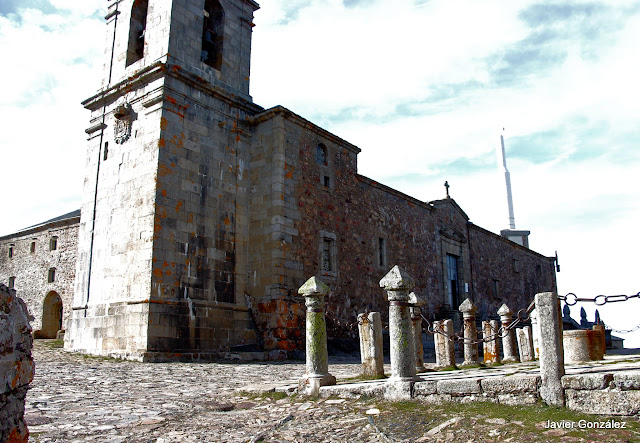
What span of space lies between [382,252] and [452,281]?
226 inches

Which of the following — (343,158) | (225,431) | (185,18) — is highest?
(185,18)

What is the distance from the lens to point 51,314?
71.8ft

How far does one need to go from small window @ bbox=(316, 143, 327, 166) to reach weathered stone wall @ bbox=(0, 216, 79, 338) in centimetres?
1113

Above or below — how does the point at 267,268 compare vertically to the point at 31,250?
below

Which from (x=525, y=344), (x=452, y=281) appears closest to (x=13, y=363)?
(x=525, y=344)

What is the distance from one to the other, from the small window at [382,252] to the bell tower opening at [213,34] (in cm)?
797

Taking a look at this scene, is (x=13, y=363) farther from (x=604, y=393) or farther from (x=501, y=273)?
(x=501, y=273)

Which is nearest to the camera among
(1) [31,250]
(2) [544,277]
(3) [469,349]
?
(3) [469,349]

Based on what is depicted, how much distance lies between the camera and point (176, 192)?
12617 mm

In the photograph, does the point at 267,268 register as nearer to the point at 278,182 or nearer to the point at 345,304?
the point at 278,182

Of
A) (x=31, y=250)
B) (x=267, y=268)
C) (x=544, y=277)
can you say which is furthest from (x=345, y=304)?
(x=544, y=277)

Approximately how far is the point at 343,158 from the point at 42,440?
13.4 metres

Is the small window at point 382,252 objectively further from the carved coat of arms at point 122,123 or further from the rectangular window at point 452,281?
the carved coat of arms at point 122,123

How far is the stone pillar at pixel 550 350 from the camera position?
16.1 feet
